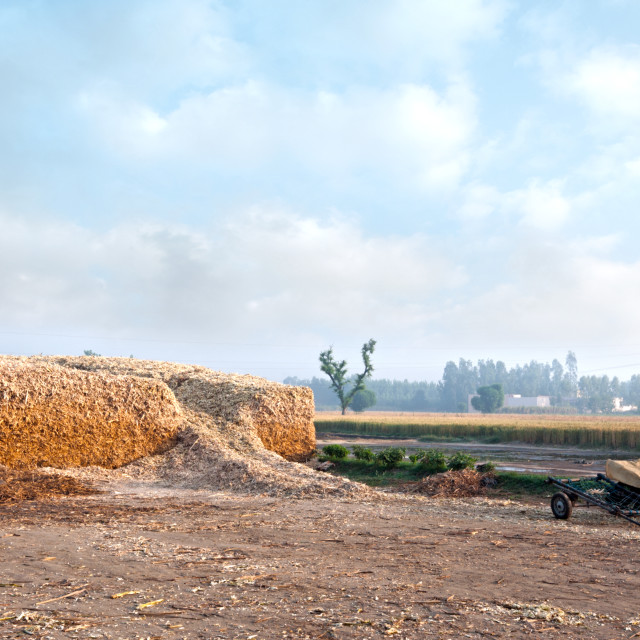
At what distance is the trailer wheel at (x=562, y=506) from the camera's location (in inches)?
454

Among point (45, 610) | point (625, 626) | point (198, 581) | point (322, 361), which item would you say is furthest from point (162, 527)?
point (322, 361)

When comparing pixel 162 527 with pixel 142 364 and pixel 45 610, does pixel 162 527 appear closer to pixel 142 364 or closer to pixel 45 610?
pixel 45 610

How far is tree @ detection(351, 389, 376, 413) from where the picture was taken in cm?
15020

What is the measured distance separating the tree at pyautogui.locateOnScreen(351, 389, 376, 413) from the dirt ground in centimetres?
13692

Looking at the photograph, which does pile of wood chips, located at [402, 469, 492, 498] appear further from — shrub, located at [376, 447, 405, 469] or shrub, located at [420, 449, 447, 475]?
shrub, located at [376, 447, 405, 469]

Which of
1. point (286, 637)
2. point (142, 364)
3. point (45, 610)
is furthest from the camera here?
point (142, 364)

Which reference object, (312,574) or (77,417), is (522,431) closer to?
(77,417)

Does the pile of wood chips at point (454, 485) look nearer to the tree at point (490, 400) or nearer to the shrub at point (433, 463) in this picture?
the shrub at point (433, 463)

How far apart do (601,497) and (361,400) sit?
143m

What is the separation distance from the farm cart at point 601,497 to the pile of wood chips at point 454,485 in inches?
130

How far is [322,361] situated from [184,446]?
72.7m

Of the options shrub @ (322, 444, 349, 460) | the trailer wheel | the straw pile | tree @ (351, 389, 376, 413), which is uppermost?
the straw pile

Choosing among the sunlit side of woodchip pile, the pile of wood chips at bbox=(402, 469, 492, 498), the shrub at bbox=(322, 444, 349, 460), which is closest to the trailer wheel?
the pile of wood chips at bbox=(402, 469, 492, 498)

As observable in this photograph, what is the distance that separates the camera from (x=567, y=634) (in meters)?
5.13
